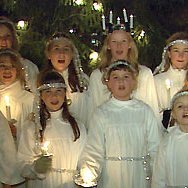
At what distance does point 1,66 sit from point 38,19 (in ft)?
7.18

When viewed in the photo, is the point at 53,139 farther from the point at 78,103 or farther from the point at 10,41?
the point at 10,41

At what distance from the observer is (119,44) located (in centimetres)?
587

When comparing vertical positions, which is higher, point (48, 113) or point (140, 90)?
point (140, 90)

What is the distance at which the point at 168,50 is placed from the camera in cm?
611

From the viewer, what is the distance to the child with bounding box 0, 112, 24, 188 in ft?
15.5

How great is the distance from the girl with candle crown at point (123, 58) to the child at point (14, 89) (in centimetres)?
69

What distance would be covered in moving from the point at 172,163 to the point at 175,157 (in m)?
0.06

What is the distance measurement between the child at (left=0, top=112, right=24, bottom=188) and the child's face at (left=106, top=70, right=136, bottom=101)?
97 cm

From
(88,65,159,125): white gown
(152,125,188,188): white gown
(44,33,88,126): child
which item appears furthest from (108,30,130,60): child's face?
(152,125,188,188): white gown

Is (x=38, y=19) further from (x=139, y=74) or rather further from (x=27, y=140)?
(x=27, y=140)

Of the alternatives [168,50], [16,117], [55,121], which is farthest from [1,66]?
[168,50]

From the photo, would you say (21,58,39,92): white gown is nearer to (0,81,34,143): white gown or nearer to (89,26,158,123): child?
(0,81,34,143): white gown

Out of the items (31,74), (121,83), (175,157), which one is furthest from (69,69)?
(175,157)

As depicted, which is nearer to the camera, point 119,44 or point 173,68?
point 119,44
